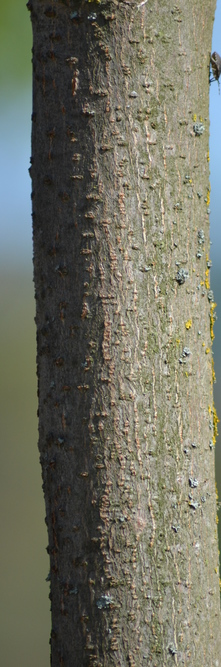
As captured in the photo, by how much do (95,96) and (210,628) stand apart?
75 centimetres

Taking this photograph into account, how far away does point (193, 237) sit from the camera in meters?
0.91

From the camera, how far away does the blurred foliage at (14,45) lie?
5.10m

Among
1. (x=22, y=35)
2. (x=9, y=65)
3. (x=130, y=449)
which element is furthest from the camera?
(x=9, y=65)

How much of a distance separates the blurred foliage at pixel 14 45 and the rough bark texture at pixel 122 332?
445cm

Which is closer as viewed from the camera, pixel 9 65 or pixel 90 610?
pixel 90 610

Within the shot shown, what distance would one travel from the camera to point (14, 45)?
5.55m

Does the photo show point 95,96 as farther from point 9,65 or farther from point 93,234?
point 9,65

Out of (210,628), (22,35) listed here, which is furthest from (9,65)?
(210,628)

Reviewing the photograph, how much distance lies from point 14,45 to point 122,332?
213 inches

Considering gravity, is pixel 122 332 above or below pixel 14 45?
below

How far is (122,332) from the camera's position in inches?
32.9

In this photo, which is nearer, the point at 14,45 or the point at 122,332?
the point at 122,332

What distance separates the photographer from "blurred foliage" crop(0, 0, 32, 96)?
5.10 m

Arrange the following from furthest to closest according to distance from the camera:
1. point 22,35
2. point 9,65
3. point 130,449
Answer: point 9,65
point 22,35
point 130,449
